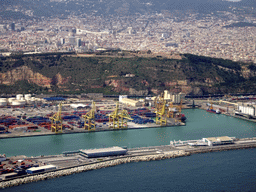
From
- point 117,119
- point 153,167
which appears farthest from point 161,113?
point 153,167

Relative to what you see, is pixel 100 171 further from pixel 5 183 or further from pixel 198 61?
pixel 198 61

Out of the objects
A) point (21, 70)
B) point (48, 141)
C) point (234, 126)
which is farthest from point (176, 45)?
point (48, 141)

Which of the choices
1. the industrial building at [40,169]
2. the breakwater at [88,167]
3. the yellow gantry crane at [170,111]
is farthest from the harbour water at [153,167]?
the yellow gantry crane at [170,111]

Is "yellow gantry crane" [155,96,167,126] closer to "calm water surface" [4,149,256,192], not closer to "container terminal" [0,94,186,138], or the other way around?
"container terminal" [0,94,186,138]

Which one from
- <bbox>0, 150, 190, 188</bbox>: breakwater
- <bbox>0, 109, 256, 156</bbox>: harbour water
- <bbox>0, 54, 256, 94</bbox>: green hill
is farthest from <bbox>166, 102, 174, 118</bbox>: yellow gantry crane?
<bbox>0, 150, 190, 188</bbox>: breakwater

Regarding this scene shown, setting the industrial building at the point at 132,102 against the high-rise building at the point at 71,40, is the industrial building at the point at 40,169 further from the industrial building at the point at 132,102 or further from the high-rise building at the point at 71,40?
the high-rise building at the point at 71,40

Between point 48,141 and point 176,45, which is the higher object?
point 176,45

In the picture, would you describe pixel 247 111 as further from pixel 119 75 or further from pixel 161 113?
pixel 119 75
